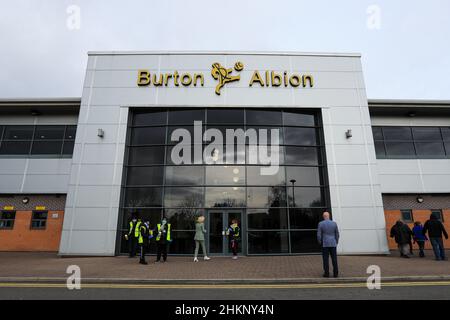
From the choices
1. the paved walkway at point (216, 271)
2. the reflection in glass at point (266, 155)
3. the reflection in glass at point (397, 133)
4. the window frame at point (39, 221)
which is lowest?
the paved walkway at point (216, 271)

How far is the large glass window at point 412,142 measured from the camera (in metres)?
14.8

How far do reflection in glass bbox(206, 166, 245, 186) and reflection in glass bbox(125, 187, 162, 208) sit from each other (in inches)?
98.8

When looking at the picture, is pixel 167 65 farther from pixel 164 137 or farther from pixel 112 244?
pixel 112 244

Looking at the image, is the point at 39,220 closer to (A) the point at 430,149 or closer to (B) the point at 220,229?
(B) the point at 220,229

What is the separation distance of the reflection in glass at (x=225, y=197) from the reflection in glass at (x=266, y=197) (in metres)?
0.38

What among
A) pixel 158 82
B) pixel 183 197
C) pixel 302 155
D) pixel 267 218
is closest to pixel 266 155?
pixel 302 155

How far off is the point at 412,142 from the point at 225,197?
1163cm

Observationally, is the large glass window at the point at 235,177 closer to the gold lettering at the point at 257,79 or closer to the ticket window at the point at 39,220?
the gold lettering at the point at 257,79

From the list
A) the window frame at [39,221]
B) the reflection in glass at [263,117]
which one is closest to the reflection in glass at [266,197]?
the reflection in glass at [263,117]

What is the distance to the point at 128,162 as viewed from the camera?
12945 mm

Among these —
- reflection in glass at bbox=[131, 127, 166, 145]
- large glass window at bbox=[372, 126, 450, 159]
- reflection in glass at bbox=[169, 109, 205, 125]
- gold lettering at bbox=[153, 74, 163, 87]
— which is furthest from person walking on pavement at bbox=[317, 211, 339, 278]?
gold lettering at bbox=[153, 74, 163, 87]

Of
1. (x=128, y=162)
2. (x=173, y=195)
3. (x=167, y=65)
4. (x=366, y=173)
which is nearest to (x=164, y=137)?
(x=128, y=162)

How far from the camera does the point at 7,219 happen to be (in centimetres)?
1445

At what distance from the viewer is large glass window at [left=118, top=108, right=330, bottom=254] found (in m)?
11.9
